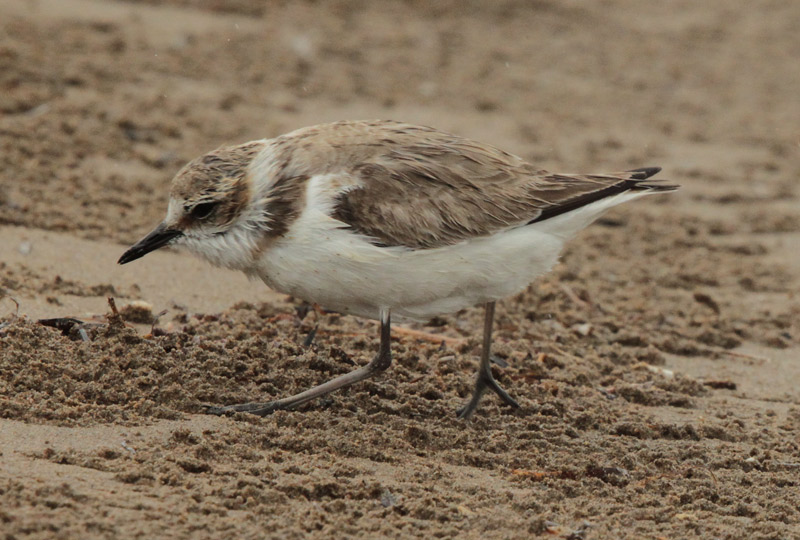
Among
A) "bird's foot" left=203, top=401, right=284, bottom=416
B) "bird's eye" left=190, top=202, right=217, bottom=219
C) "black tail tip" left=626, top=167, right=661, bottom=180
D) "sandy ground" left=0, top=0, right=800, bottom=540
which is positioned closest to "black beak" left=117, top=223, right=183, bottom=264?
"bird's eye" left=190, top=202, right=217, bottom=219

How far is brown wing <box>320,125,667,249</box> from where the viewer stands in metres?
4.95

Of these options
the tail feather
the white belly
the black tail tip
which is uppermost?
the black tail tip

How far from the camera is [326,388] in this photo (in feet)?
16.5

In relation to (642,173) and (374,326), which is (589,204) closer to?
(642,173)

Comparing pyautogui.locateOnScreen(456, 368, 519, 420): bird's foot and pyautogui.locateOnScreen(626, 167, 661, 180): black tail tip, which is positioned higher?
pyautogui.locateOnScreen(626, 167, 661, 180): black tail tip

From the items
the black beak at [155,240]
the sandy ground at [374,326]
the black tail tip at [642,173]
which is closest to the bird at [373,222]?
the black beak at [155,240]

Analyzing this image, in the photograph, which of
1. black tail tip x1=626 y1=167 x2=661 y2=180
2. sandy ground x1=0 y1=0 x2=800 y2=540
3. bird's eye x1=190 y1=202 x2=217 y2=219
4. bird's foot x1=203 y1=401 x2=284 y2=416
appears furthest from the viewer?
black tail tip x1=626 y1=167 x2=661 y2=180

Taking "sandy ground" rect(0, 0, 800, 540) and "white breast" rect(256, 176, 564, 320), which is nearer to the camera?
"sandy ground" rect(0, 0, 800, 540)

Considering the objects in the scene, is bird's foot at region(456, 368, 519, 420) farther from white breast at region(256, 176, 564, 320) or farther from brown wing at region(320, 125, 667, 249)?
brown wing at region(320, 125, 667, 249)

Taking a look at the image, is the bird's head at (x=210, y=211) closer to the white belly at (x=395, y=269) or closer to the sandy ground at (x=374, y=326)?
the white belly at (x=395, y=269)

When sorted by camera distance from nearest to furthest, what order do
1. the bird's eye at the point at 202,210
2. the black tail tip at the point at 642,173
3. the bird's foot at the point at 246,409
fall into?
the bird's foot at the point at 246,409 → the bird's eye at the point at 202,210 → the black tail tip at the point at 642,173

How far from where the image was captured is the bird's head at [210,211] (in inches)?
199

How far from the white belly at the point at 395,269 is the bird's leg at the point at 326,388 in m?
0.18

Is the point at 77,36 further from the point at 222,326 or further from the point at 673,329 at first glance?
the point at 673,329
